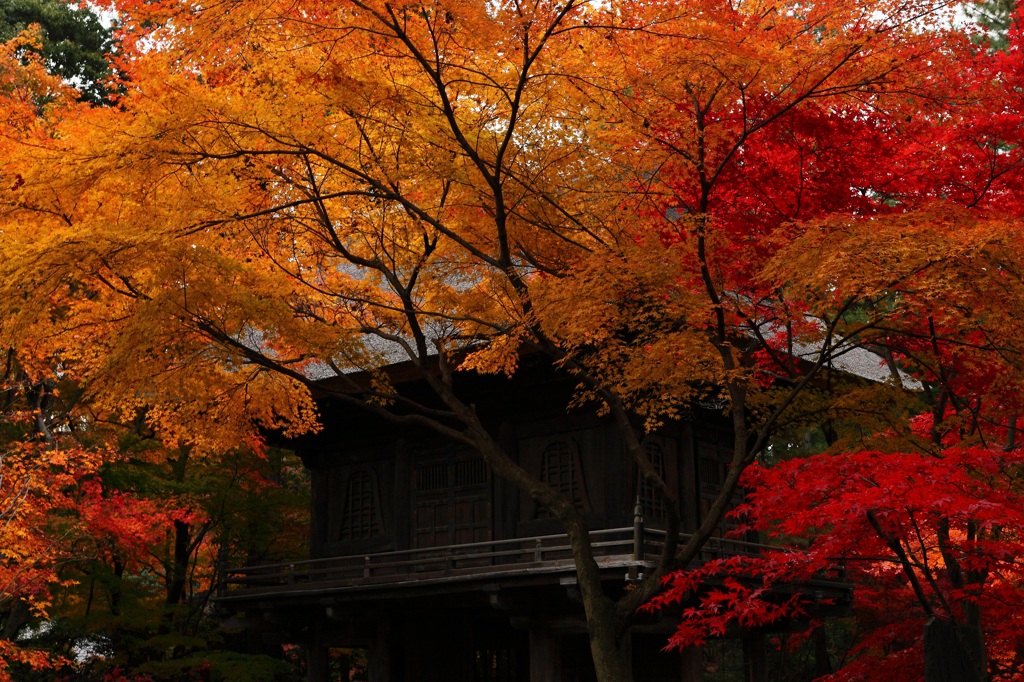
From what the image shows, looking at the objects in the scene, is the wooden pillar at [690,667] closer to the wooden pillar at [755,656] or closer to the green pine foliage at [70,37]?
the wooden pillar at [755,656]

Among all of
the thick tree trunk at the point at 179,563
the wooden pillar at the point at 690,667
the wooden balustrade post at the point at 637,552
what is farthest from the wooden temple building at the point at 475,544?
the thick tree trunk at the point at 179,563

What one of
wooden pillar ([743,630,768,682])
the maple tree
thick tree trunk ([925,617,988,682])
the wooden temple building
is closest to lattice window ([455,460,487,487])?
the wooden temple building

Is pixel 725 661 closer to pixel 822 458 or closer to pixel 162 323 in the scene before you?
pixel 822 458

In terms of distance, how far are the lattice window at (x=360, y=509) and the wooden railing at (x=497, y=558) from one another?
0.48 metres

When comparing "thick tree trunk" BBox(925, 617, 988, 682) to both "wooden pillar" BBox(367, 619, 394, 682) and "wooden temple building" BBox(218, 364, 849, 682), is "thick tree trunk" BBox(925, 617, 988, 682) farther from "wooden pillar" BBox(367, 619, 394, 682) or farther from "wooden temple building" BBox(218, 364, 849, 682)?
"wooden pillar" BBox(367, 619, 394, 682)

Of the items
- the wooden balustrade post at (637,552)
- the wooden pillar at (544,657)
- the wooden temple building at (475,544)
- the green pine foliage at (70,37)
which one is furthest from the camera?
the green pine foliage at (70,37)

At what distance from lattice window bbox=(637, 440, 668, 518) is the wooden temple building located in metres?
0.03

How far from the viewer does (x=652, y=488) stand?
16.2 m

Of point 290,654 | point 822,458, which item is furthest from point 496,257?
point 290,654

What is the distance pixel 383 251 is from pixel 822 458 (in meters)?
5.36

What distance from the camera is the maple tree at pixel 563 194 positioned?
969cm

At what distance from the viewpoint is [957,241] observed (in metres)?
9.19

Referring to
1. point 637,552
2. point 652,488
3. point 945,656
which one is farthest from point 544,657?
point 945,656

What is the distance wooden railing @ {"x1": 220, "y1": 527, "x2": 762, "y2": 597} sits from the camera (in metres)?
14.1
